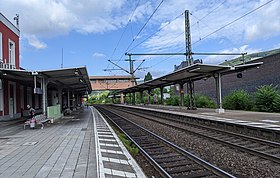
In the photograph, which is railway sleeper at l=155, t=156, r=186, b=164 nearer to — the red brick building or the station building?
the station building

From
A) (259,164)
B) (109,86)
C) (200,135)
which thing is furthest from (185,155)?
(109,86)

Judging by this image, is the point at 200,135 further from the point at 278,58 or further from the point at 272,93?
the point at 278,58

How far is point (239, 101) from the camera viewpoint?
88.8 ft

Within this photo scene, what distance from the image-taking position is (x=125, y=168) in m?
6.76

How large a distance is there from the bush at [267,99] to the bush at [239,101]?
2.08m

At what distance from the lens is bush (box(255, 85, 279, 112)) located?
2269 cm

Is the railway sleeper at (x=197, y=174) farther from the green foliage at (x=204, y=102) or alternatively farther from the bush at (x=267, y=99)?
the green foliage at (x=204, y=102)

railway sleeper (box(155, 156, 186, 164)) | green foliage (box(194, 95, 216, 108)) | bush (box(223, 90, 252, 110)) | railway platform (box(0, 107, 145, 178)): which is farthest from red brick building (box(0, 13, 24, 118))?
green foliage (box(194, 95, 216, 108))

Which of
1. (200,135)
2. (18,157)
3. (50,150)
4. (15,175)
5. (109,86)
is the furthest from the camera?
(109,86)

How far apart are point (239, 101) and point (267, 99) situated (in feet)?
13.1

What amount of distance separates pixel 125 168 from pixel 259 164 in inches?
140

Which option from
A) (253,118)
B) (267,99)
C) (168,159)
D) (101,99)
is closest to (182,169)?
(168,159)

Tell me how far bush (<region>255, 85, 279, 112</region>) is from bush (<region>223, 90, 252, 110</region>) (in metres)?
2.08

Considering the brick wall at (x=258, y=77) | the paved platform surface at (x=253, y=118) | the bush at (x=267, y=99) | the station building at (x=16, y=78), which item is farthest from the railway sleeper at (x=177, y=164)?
the brick wall at (x=258, y=77)
